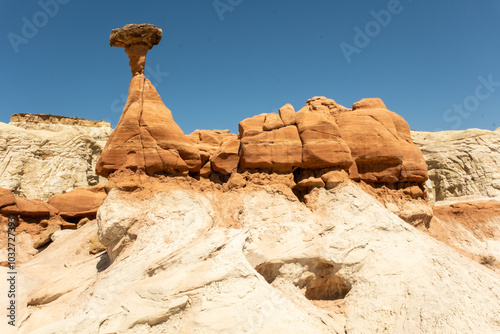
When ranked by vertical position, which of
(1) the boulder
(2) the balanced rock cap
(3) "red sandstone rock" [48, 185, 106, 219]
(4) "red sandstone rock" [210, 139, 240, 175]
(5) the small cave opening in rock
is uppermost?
(2) the balanced rock cap

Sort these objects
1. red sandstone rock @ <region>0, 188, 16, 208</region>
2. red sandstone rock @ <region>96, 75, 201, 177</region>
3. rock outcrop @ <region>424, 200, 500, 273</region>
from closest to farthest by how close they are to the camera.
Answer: red sandstone rock @ <region>96, 75, 201, 177</region>
rock outcrop @ <region>424, 200, 500, 273</region>
red sandstone rock @ <region>0, 188, 16, 208</region>

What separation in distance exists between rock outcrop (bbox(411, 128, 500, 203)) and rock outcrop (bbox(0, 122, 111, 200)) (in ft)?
99.5

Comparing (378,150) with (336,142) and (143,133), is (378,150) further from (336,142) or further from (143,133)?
(143,133)

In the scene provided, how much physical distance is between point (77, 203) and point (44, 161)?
12.0m

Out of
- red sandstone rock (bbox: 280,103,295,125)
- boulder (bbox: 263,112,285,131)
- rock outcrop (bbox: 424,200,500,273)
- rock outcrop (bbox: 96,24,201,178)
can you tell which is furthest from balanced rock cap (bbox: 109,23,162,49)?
rock outcrop (bbox: 424,200,500,273)

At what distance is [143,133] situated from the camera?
11.2 meters

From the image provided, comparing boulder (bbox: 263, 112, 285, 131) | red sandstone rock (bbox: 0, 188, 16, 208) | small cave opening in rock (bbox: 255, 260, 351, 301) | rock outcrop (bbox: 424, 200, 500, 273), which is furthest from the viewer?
red sandstone rock (bbox: 0, 188, 16, 208)

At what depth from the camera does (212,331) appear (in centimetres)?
695

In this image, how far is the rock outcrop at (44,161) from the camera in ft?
89.4

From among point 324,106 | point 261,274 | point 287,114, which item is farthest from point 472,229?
point 261,274

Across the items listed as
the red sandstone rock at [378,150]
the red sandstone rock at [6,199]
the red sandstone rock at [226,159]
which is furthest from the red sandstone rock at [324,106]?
the red sandstone rock at [6,199]

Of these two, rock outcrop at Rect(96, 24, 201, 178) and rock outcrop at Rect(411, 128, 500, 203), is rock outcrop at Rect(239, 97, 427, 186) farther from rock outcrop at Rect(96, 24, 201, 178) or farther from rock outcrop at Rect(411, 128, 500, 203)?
rock outcrop at Rect(411, 128, 500, 203)

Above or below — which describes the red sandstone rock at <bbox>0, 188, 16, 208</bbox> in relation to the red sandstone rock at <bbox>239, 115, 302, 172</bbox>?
below

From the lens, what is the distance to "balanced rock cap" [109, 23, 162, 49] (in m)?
11.8
